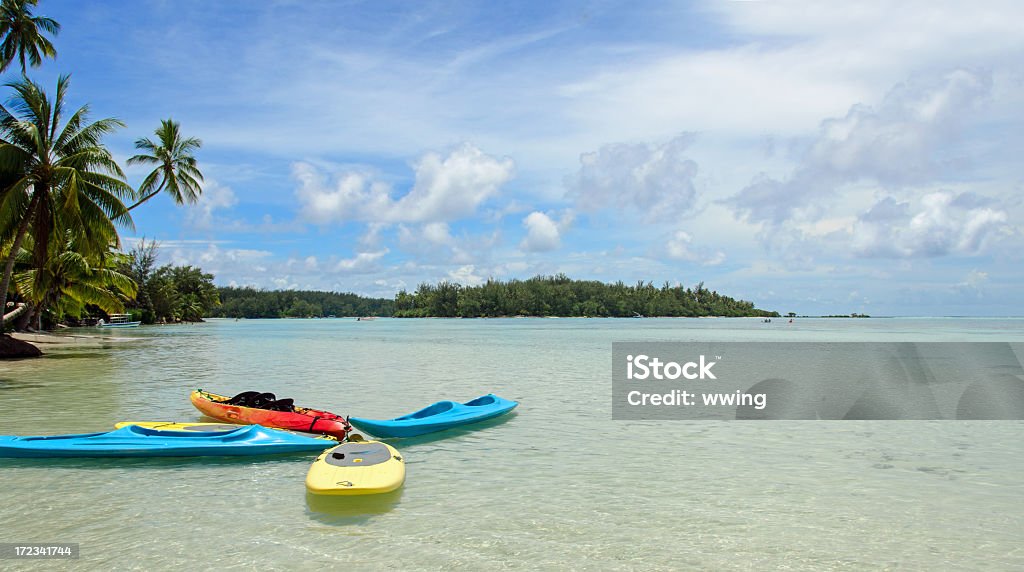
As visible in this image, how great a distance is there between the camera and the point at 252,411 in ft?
36.9

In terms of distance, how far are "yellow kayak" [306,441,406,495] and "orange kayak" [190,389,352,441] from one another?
2.08 m

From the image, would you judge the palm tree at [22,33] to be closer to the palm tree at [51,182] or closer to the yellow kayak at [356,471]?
the palm tree at [51,182]

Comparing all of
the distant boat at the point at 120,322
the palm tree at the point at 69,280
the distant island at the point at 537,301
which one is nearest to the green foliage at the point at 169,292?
the distant boat at the point at 120,322

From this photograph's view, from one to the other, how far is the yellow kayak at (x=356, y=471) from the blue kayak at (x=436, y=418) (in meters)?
2.06

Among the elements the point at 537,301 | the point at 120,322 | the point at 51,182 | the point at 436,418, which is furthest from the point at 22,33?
the point at 537,301

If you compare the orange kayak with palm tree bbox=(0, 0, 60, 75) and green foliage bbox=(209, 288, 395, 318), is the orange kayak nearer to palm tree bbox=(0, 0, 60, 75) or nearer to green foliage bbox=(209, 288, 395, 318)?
palm tree bbox=(0, 0, 60, 75)

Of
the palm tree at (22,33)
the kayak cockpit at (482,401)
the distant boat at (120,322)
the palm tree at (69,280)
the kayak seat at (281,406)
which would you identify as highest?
the palm tree at (22,33)

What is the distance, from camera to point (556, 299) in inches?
6097

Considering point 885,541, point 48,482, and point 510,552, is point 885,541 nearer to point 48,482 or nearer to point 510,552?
point 510,552

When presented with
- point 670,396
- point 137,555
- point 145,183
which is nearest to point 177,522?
point 137,555

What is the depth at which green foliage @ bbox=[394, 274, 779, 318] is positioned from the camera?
15250 centimetres

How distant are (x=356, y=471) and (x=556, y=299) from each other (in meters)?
148

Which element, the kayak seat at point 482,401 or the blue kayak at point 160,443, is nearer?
the blue kayak at point 160,443

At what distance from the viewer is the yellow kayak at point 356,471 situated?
23.5 ft
